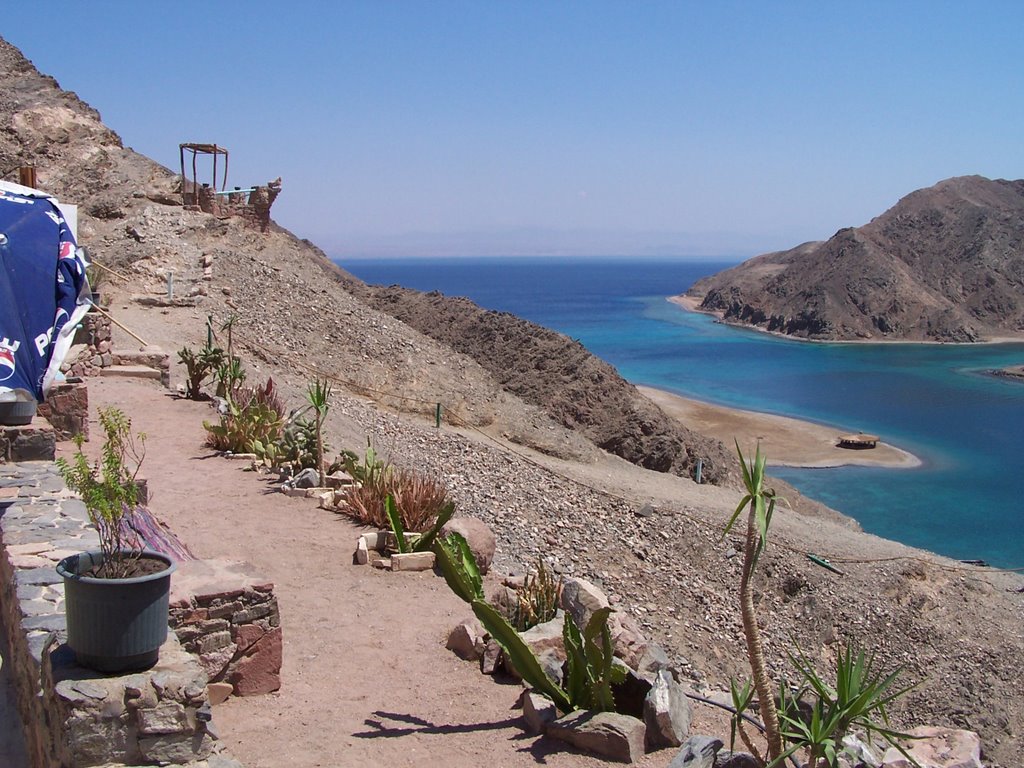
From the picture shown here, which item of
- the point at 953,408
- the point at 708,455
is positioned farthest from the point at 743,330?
the point at 708,455

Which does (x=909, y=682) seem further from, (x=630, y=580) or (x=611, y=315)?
(x=611, y=315)

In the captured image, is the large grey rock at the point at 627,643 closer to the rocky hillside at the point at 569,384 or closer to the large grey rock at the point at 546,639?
the large grey rock at the point at 546,639

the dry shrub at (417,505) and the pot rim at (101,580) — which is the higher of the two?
the pot rim at (101,580)

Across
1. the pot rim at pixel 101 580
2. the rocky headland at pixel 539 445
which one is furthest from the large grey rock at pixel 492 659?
the pot rim at pixel 101 580

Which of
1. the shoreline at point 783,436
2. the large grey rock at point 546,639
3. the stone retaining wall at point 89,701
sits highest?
the stone retaining wall at point 89,701

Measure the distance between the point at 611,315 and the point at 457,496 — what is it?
87.7 m

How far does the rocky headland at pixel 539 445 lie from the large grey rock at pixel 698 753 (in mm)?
2166

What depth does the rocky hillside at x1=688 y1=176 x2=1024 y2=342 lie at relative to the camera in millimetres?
77125

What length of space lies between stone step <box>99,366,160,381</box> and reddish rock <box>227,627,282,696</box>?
9807 millimetres

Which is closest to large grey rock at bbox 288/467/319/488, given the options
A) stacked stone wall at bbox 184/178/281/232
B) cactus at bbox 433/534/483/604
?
cactus at bbox 433/534/483/604

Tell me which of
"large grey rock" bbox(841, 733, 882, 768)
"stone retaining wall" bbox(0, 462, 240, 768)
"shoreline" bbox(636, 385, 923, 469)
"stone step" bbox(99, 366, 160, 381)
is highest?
"stone step" bbox(99, 366, 160, 381)

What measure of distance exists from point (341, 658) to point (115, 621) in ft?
8.85

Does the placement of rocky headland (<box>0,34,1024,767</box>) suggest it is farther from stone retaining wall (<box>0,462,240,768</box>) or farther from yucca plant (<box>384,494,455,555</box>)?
stone retaining wall (<box>0,462,240,768</box>)

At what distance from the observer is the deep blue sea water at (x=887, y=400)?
1049 inches
